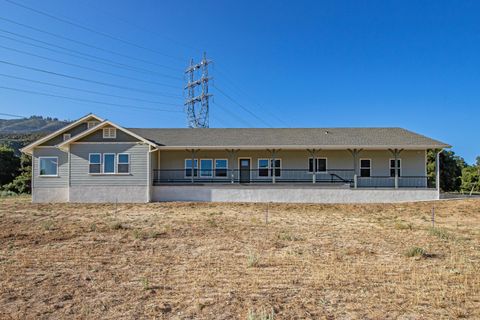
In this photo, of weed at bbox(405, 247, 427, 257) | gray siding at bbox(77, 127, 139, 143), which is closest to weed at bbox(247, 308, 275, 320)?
weed at bbox(405, 247, 427, 257)

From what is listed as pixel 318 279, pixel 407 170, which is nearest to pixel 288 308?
pixel 318 279

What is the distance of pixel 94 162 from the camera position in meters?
19.7

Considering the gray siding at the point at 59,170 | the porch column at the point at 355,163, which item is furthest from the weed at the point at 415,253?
the gray siding at the point at 59,170

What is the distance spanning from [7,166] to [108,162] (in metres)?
23.4

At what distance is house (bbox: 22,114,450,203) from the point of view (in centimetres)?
1945

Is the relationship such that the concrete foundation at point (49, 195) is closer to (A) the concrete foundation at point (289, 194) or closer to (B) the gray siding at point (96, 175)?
(B) the gray siding at point (96, 175)

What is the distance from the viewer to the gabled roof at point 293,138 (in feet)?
65.0

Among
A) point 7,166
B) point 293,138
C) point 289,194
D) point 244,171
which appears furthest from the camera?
point 7,166

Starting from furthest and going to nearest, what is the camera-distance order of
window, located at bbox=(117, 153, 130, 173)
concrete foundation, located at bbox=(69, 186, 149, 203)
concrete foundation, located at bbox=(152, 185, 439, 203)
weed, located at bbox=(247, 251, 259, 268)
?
1. window, located at bbox=(117, 153, 130, 173)
2. concrete foundation, located at bbox=(69, 186, 149, 203)
3. concrete foundation, located at bbox=(152, 185, 439, 203)
4. weed, located at bbox=(247, 251, 259, 268)

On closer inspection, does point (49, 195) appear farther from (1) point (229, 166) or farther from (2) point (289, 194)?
(2) point (289, 194)

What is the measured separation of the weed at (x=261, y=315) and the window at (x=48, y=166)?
20.7 metres

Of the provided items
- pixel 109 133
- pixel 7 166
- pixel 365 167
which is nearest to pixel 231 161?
pixel 109 133

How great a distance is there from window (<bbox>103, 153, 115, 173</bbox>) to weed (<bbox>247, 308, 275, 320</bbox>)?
1768 cm

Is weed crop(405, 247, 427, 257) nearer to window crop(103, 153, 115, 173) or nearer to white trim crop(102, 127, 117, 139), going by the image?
window crop(103, 153, 115, 173)
